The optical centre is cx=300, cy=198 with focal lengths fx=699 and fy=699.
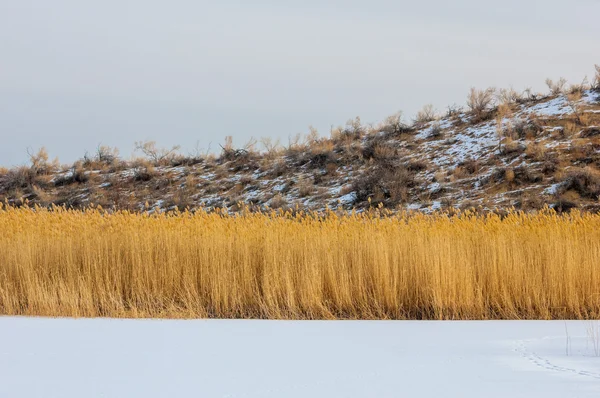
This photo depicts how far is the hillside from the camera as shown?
663 inches

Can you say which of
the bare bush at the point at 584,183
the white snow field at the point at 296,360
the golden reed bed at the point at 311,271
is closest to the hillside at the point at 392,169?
the bare bush at the point at 584,183

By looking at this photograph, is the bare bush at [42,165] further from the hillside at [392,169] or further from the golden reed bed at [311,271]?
the golden reed bed at [311,271]

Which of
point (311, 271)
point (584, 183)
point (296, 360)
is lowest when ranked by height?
point (296, 360)

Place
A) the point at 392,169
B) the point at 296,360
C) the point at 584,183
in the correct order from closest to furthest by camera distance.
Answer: the point at 296,360, the point at 584,183, the point at 392,169

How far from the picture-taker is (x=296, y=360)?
14.9 feet

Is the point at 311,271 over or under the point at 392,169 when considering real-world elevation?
under

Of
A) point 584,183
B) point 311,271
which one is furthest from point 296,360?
point 584,183

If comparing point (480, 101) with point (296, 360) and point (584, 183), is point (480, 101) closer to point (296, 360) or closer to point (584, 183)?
point (584, 183)

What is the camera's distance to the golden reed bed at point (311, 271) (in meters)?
7.21

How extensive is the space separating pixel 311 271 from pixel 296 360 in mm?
2835

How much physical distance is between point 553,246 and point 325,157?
14.1 m

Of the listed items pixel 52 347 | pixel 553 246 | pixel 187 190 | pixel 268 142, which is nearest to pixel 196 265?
pixel 52 347

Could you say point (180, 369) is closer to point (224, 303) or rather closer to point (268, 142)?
point (224, 303)

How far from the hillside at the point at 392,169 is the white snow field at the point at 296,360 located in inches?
397
